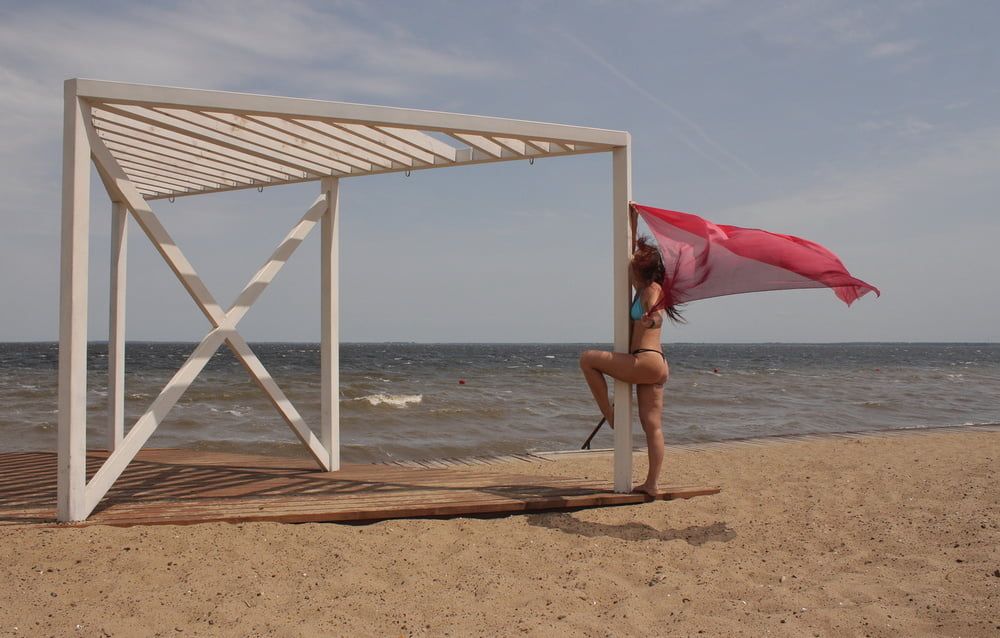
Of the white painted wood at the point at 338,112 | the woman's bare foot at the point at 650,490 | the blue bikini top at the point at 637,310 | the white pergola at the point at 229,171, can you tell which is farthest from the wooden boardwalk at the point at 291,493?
the white painted wood at the point at 338,112

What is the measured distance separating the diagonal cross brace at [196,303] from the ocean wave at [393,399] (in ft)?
44.9

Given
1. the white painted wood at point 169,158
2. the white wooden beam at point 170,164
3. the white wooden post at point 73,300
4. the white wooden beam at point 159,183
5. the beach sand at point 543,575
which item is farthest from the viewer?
the white wooden beam at point 159,183

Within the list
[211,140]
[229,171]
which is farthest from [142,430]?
[229,171]

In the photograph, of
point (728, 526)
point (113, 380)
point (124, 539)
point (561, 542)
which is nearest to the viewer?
point (124, 539)

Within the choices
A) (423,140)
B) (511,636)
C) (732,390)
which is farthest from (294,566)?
(732,390)

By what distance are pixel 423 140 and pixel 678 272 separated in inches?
83.7

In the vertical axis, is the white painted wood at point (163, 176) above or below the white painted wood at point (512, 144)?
above

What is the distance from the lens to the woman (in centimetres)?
502

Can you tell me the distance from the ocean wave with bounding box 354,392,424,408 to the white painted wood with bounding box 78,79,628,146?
14913 mm

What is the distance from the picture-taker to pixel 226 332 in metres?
5.21

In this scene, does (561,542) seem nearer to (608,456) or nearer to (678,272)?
(678,272)

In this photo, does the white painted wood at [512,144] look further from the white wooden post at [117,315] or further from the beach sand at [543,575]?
the white wooden post at [117,315]

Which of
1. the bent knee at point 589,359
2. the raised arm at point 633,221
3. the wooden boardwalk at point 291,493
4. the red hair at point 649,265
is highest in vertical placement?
the raised arm at point 633,221

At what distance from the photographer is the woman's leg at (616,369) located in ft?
16.4
